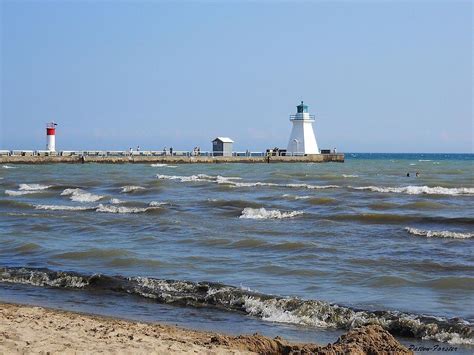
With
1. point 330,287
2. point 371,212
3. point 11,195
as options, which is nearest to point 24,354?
point 330,287

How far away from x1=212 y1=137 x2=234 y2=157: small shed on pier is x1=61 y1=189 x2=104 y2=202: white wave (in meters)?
37.5

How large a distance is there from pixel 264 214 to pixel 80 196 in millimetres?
9376

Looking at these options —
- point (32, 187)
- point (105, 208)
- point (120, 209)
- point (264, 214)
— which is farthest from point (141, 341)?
point (32, 187)

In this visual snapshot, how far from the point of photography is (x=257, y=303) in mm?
8547

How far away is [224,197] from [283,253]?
13094 mm

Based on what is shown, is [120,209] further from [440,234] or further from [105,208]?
[440,234]

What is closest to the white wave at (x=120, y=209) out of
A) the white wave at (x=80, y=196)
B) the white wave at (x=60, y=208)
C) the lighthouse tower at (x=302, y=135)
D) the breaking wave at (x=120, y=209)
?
the breaking wave at (x=120, y=209)

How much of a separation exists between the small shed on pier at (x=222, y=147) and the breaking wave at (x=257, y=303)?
5479 cm

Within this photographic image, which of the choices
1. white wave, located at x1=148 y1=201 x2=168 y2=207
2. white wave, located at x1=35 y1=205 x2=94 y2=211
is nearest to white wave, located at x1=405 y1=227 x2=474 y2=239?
white wave, located at x1=148 y1=201 x2=168 y2=207

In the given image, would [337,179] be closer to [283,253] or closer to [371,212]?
[371,212]

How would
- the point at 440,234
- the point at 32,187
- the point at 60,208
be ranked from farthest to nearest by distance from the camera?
the point at 32,187, the point at 60,208, the point at 440,234

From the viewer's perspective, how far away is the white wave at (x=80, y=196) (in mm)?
25391

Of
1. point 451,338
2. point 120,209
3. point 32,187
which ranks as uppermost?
point 32,187

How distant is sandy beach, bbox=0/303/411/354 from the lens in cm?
578
